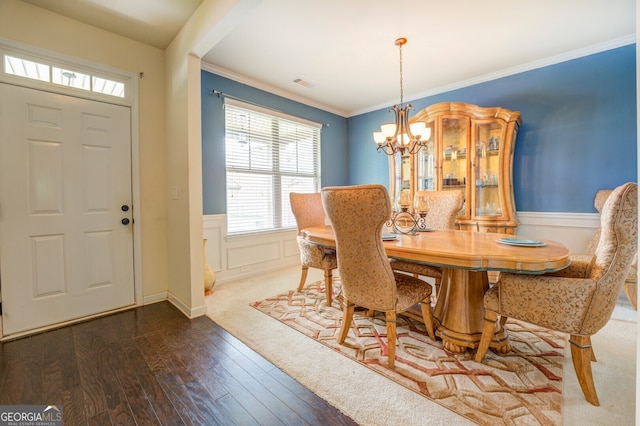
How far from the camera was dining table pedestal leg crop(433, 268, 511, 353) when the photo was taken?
1.83 m

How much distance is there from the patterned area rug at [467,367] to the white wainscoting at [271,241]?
1256mm

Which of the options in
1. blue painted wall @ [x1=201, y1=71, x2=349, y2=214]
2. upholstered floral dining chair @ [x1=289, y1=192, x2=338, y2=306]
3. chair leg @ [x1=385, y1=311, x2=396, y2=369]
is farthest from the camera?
blue painted wall @ [x1=201, y1=71, x2=349, y2=214]

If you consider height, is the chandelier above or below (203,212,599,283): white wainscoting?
above

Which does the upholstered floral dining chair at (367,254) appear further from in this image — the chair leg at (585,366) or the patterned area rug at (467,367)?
the chair leg at (585,366)

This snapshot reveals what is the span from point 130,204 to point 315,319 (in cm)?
209

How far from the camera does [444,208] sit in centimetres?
283

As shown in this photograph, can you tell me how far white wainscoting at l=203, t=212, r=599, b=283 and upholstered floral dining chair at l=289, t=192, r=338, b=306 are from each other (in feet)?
3.06

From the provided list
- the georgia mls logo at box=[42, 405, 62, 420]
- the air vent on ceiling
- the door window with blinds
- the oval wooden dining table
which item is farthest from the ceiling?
the georgia mls logo at box=[42, 405, 62, 420]

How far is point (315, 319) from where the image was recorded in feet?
7.81

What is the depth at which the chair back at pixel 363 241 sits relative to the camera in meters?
1.54

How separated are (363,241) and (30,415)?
192 cm

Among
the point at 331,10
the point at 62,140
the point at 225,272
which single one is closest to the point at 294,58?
the point at 331,10

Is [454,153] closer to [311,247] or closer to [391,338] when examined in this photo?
[311,247]

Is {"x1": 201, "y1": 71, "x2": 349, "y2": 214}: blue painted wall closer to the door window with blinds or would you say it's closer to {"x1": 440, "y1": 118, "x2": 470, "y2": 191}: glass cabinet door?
the door window with blinds
